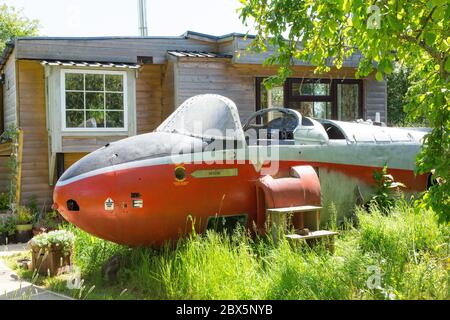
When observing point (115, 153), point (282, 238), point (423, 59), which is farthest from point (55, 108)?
point (423, 59)

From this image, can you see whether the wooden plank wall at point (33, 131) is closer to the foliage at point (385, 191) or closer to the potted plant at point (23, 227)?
the potted plant at point (23, 227)

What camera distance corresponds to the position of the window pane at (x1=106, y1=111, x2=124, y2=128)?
11.8 m

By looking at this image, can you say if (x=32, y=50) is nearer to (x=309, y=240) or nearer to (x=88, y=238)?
(x=88, y=238)

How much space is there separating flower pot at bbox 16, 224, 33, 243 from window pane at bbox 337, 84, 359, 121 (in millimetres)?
8519

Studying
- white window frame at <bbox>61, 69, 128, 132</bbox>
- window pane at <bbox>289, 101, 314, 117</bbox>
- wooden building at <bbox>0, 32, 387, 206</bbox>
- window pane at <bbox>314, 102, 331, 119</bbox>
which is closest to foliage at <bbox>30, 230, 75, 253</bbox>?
wooden building at <bbox>0, 32, 387, 206</bbox>

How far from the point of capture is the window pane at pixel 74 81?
11320 millimetres

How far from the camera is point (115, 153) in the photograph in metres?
5.82

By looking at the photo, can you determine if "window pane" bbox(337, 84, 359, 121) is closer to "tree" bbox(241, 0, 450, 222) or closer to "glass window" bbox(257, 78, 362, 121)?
"glass window" bbox(257, 78, 362, 121)

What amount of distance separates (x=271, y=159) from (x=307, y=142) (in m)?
0.79

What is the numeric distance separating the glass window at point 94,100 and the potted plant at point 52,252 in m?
5.09

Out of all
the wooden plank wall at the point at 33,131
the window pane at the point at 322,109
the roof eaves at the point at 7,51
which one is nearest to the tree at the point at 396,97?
the window pane at the point at 322,109

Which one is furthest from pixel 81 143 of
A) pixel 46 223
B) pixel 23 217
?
pixel 23 217

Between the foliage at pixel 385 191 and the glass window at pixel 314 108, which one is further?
the glass window at pixel 314 108
